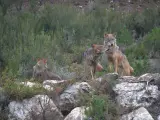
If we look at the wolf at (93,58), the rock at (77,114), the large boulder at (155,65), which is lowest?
the large boulder at (155,65)

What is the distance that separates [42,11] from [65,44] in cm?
343

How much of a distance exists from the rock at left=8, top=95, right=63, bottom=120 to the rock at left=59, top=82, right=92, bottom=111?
24cm

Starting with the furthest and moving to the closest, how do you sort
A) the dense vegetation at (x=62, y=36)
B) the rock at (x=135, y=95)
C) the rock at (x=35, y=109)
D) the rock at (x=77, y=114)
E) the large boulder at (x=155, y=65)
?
the large boulder at (x=155, y=65) < the dense vegetation at (x=62, y=36) < the rock at (x=35, y=109) < the rock at (x=135, y=95) < the rock at (x=77, y=114)

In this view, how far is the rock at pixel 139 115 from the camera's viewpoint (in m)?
10.1

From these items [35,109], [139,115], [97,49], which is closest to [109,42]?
[97,49]

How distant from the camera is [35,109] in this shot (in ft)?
35.6

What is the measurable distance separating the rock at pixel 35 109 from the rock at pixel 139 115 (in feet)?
4.27

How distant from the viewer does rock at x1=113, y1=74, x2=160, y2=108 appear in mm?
10611

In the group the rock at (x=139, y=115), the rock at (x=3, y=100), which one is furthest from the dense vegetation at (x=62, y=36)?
the rock at (x=139, y=115)

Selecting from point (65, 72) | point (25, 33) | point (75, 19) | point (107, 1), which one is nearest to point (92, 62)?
point (65, 72)

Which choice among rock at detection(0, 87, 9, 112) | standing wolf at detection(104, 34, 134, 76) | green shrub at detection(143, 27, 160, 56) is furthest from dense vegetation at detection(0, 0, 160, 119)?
standing wolf at detection(104, 34, 134, 76)

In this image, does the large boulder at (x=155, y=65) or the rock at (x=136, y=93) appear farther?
the large boulder at (x=155, y=65)

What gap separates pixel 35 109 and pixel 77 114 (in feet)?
2.99

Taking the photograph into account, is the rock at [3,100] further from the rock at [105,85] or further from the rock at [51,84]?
the rock at [105,85]
